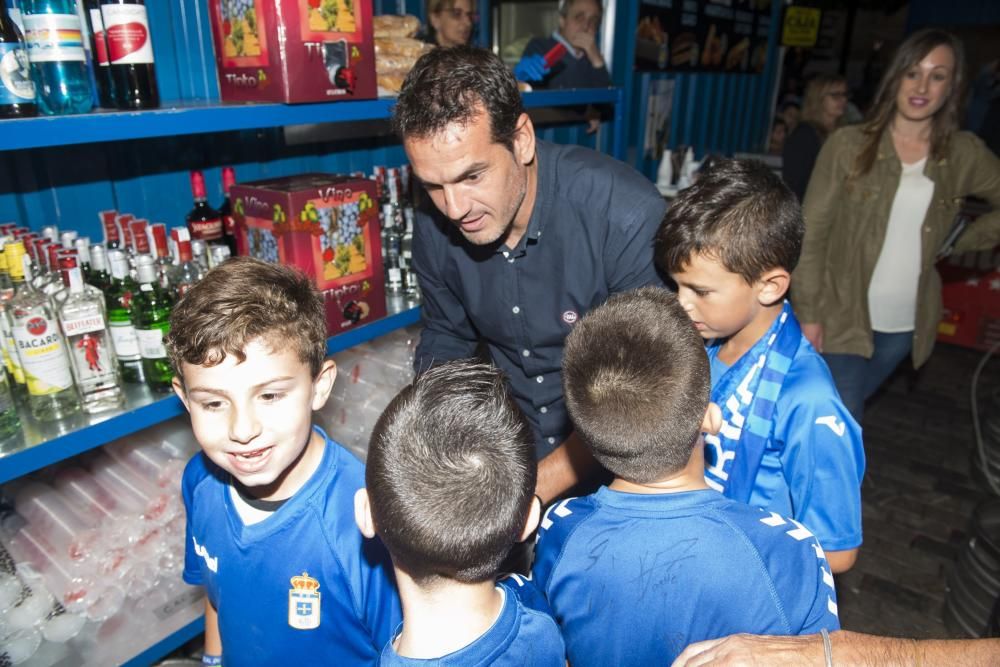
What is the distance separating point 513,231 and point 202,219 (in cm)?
86

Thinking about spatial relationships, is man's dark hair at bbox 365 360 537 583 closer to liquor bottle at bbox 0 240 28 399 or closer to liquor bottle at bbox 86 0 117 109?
liquor bottle at bbox 0 240 28 399

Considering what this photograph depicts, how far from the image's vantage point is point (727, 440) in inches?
53.7

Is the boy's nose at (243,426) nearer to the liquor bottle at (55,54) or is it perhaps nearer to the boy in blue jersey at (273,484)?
the boy in blue jersey at (273,484)

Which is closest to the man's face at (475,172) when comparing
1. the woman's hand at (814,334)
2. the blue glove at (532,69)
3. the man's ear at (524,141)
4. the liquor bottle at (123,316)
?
the man's ear at (524,141)

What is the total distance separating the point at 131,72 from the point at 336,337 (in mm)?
765

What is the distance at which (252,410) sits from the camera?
111cm

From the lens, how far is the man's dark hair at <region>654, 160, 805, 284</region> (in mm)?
1350

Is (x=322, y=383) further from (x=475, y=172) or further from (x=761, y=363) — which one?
(x=761, y=363)

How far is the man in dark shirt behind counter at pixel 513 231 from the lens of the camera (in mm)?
1355

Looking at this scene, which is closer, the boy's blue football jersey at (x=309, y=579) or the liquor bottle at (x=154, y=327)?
the boy's blue football jersey at (x=309, y=579)

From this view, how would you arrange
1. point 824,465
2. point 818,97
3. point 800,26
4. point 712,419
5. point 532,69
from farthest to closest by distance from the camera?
point 800,26
point 818,97
point 532,69
point 824,465
point 712,419

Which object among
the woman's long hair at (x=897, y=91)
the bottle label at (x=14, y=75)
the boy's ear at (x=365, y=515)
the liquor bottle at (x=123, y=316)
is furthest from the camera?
the woman's long hair at (x=897, y=91)

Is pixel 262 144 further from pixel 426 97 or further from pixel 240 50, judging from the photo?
pixel 426 97

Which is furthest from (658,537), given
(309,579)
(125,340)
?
(125,340)
